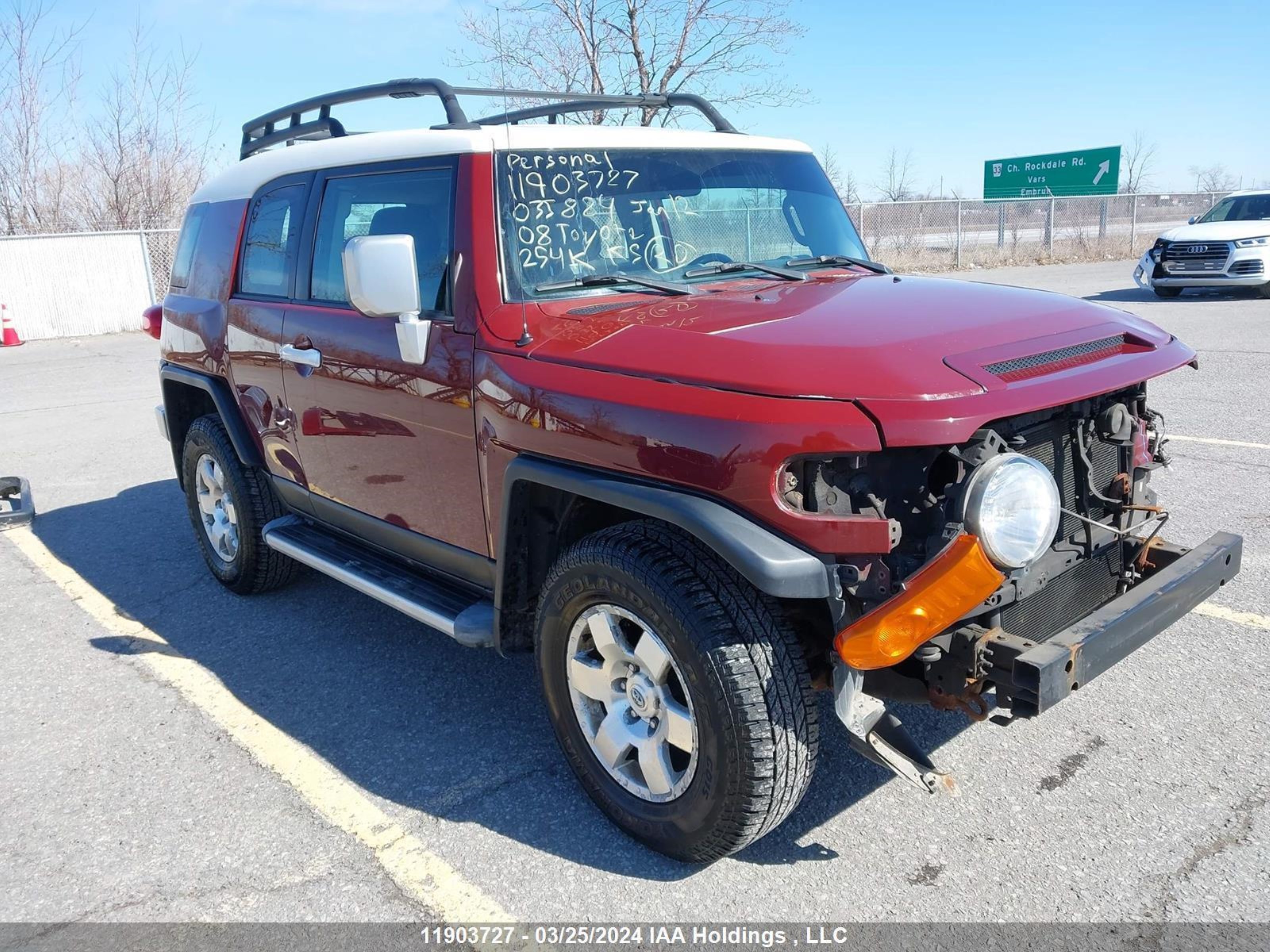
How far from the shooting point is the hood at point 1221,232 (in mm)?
15633

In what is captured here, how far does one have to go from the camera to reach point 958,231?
25.3 meters

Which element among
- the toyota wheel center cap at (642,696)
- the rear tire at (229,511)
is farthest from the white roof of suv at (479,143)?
the toyota wheel center cap at (642,696)

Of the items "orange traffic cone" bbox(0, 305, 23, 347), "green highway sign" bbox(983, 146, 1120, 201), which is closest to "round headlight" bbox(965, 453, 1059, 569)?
"orange traffic cone" bbox(0, 305, 23, 347)

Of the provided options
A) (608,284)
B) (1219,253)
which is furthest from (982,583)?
(1219,253)

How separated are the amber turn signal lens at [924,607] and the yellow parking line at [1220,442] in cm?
534

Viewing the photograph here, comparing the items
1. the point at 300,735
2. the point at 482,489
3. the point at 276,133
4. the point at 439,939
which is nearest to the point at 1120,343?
the point at 482,489

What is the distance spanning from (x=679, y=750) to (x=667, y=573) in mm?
654

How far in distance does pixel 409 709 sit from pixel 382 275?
1.70m

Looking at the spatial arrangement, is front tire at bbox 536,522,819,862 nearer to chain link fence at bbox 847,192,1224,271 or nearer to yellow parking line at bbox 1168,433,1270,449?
yellow parking line at bbox 1168,433,1270,449

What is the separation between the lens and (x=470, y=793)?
3336 mm

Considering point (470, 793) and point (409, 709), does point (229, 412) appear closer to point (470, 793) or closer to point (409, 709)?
point (409, 709)

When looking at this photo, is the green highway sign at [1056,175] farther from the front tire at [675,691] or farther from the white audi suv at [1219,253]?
the front tire at [675,691]

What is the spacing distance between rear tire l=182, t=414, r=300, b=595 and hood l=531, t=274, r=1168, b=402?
239cm

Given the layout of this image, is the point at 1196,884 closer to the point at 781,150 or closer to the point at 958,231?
the point at 781,150
